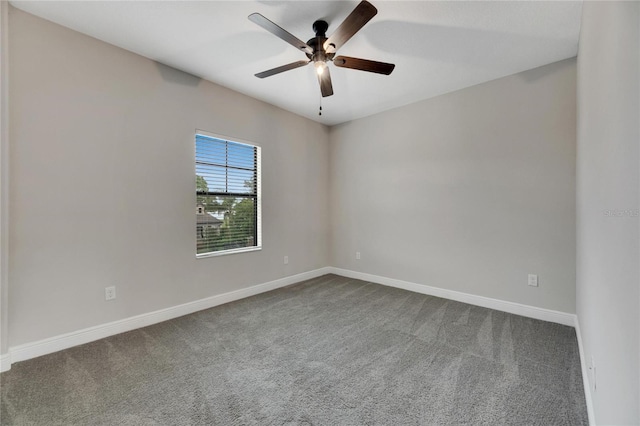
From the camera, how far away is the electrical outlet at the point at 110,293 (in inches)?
95.3

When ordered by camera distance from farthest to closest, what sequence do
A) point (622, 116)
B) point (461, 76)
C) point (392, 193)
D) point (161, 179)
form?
point (392, 193)
point (461, 76)
point (161, 179)
point (622, 116)

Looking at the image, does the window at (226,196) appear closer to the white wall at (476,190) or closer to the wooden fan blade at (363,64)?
the white wall at (476,190)

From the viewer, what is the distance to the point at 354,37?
91.2 inches

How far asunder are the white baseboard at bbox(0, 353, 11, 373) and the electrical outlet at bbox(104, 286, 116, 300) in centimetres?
65

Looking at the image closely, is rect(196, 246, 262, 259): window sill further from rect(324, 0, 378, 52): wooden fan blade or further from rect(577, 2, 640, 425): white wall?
rect(577, 2, 640, 425): white wall

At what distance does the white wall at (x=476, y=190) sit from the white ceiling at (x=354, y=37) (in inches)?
16.9

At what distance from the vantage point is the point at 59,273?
2193 mm

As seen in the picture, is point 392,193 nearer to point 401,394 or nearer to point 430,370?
point 430,370

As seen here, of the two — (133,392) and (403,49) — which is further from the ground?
(403,49)

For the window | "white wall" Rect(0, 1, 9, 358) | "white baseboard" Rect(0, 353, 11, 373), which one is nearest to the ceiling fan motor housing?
the window

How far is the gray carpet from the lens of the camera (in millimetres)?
1515

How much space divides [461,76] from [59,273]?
170 inches

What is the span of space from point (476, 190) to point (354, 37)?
7.24ft

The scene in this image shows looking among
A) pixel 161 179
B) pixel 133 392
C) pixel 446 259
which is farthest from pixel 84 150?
pixel 446 259
